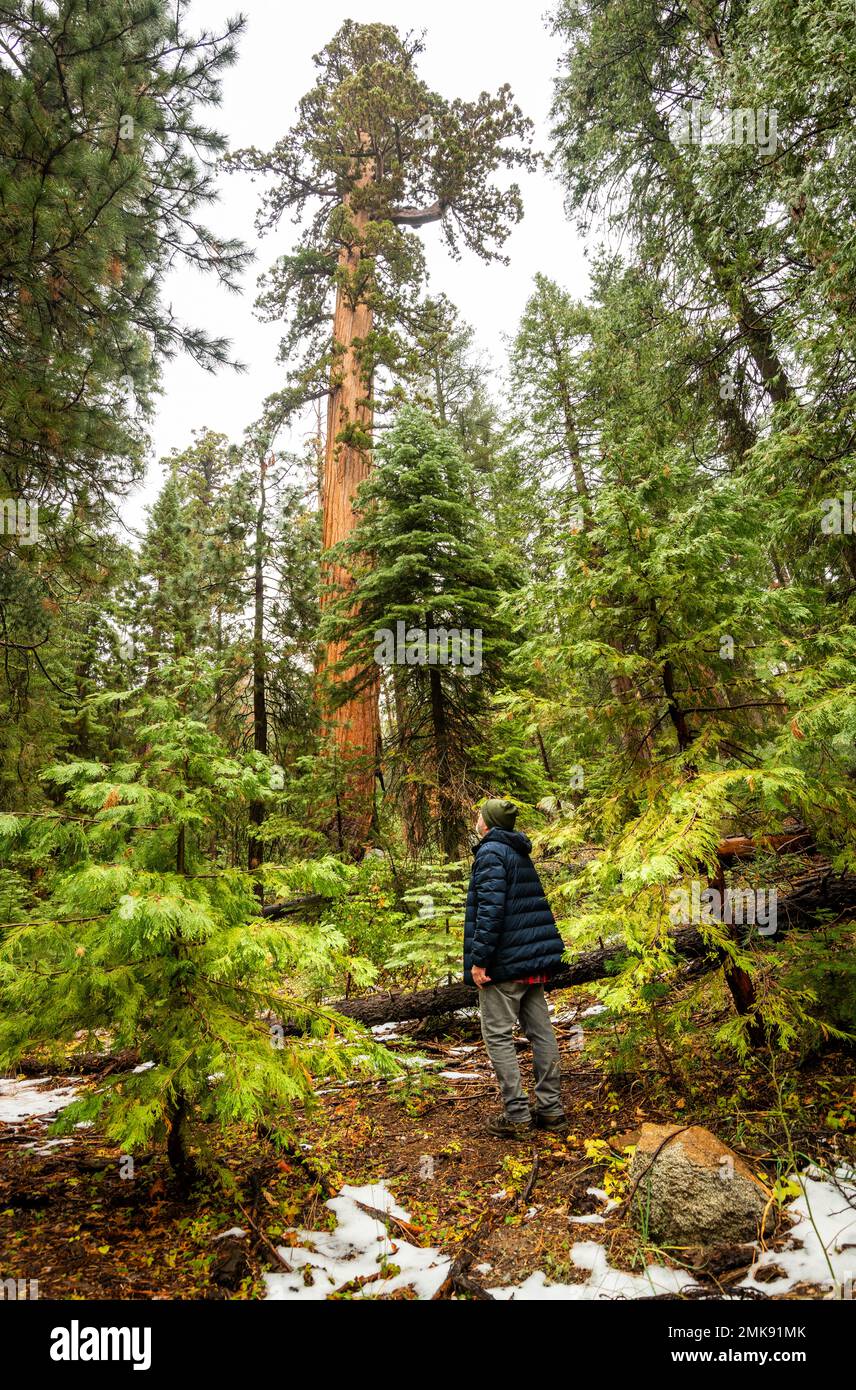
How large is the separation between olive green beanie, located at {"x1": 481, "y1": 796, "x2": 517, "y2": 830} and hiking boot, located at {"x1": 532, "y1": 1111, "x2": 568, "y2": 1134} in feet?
5.85

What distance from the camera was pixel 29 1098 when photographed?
5.12 m

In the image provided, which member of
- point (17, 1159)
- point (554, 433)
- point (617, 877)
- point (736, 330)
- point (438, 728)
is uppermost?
point (554, 433)

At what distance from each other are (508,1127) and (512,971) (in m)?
0.95

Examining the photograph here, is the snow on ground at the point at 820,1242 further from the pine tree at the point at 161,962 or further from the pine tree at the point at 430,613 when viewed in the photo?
the pine tree at the point at 430,613

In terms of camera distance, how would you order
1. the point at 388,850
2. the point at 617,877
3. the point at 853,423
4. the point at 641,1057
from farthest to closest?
the point at 388,850, the point at 853,423, the point at 641,1057, the point at 617,877

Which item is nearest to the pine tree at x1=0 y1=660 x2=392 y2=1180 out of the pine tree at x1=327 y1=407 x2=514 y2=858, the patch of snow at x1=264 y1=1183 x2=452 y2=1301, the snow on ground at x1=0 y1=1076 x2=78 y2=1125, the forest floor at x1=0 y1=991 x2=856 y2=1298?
the forest floor at x1=0 y1=991 x2=856 y2=1298

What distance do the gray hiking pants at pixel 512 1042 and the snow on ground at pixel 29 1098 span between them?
116 inches

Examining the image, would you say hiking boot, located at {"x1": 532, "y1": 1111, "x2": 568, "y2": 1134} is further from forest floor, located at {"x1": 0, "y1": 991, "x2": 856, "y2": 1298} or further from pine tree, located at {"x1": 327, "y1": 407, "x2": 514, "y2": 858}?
pine tree, located at {"x1": 327, "y1": 407, "x2": 514, "y2": 858}

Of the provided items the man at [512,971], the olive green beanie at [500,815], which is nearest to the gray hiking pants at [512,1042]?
the man at [512,971]

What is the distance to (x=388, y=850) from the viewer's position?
8.48 metres

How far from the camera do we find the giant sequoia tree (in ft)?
36.3

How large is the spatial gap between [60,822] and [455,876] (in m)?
5.54
